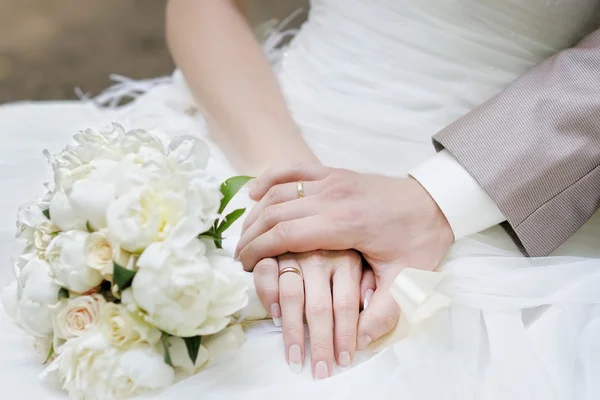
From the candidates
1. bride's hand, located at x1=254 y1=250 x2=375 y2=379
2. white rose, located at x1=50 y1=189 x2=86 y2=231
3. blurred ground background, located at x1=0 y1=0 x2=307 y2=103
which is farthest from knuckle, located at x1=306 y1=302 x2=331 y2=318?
blurred ground background, located at x1=0 y1=0 x2=307 y2=103

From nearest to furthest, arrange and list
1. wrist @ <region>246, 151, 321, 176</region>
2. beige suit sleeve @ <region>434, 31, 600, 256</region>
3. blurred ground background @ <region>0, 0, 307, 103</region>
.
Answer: beige suit sleeve @ <region>434, 31, 600, 256</region> < wrist @ <region>246, 151, 321, 176</region> < blurred ground background @ <region>0, 0, 307, 103</region>

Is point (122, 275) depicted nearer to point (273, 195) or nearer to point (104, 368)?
point (104, 368)

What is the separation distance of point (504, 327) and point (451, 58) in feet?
1.30

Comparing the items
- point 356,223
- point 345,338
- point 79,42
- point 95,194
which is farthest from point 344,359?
point 79,42

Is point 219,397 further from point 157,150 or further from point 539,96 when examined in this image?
point 539,96

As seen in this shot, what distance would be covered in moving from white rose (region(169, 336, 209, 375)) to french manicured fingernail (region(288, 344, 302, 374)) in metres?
0.07

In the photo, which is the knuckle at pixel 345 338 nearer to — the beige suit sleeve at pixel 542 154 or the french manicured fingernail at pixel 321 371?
the french manicured fingernail at pixel 321 371

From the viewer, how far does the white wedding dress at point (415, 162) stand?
520 mm

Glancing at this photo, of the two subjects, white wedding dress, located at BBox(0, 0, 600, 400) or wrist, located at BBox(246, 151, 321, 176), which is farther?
wrist, located at BBox(246, 151, 321, 176)

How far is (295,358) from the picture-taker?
22.0 inches

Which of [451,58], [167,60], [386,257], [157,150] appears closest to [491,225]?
[386,257]

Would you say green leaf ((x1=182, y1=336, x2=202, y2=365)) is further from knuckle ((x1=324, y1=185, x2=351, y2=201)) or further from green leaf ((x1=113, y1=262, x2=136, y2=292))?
knuckle ((x1=324, y1=185, x2=351, y2=201))

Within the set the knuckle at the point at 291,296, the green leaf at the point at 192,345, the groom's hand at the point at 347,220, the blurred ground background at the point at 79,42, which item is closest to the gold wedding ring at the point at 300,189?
the groom's hand at the point at 347,220

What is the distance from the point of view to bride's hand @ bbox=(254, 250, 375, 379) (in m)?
0.56
